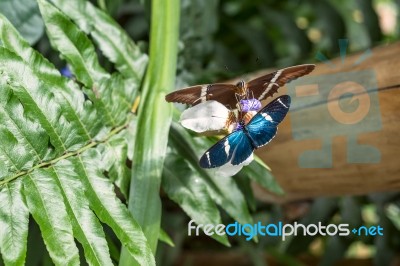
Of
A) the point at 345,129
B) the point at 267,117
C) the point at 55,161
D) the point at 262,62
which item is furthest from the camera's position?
the point at 262,62

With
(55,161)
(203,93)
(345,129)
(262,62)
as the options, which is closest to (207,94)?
(203,93)

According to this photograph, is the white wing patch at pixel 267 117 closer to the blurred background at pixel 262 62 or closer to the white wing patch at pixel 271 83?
the white wing patch at pixel 271 83

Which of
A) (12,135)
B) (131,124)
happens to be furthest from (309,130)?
(12,135)

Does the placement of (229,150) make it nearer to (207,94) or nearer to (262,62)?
(207,94)

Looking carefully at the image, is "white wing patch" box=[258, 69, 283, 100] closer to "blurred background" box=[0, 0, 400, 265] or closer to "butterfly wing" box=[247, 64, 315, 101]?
"butterfly wing" box=[247, 64, 315, 101]

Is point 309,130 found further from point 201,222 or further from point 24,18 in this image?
point 24,18

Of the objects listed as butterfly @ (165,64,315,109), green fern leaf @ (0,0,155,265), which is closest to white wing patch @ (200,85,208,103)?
→ butterfly @ (165,64,315,109)
